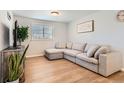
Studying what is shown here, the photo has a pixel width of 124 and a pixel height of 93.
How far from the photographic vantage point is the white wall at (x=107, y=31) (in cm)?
294

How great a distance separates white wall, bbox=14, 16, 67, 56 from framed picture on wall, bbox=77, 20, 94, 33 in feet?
4.43

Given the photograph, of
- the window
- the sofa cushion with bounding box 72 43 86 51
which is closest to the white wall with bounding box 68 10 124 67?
the sofa cushion with bounding box 72 43 86 51

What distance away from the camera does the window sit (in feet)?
16.8

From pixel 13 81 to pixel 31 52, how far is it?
3469 millimetres

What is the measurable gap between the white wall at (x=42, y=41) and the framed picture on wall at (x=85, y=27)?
4.43ft

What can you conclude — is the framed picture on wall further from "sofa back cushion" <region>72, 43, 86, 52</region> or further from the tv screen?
the tv screen

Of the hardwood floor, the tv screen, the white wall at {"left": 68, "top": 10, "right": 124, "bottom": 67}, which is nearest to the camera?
the tv screen

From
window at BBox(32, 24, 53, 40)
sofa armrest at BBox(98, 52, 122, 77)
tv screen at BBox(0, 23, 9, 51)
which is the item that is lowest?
sofa armrest at BBox(98, 52, 122, 77)

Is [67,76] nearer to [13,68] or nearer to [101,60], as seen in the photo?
[101,60]

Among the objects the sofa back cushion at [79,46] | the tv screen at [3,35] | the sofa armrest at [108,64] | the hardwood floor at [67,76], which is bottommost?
the hardwood floor at [67,76]

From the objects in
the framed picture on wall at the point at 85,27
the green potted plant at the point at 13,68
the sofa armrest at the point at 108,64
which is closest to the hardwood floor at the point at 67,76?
the sofa armrest at the point at 108,64

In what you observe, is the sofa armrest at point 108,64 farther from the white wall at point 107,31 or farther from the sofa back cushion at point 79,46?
the sofa back cushion at point 79,46

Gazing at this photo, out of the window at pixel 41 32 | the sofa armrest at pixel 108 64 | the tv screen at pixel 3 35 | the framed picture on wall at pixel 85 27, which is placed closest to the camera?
the tv screen at pixel 3 35
